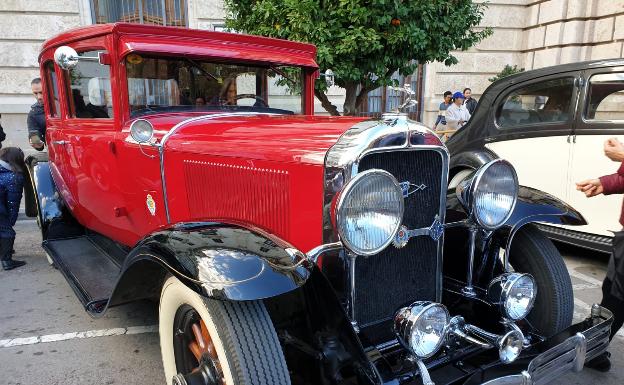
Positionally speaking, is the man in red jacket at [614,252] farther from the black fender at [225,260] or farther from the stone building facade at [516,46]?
the stone building facade at [516,46]

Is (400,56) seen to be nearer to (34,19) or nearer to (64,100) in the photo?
(64,100)

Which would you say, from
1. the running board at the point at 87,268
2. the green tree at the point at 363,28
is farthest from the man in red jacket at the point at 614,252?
the green tree at the point at 363,28

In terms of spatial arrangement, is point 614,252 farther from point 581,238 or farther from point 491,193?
point 581,238

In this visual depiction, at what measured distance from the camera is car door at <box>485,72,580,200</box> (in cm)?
400

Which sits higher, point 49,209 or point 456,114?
point 456,114

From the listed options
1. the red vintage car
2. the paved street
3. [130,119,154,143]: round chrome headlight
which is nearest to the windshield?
the red vintage car

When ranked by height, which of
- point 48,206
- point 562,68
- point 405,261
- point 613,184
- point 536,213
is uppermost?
point 562,68

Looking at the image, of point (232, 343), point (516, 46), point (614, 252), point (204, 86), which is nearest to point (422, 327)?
point (232, 343)

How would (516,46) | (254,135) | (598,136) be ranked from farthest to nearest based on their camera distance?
(516,46)
(598,136)
(254,135)

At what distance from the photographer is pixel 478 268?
2.27 meters

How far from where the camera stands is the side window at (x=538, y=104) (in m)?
4.03

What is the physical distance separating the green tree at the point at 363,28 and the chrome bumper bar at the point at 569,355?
12.0ft

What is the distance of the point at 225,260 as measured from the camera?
1.55 metres

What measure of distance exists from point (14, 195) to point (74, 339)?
200 cm
